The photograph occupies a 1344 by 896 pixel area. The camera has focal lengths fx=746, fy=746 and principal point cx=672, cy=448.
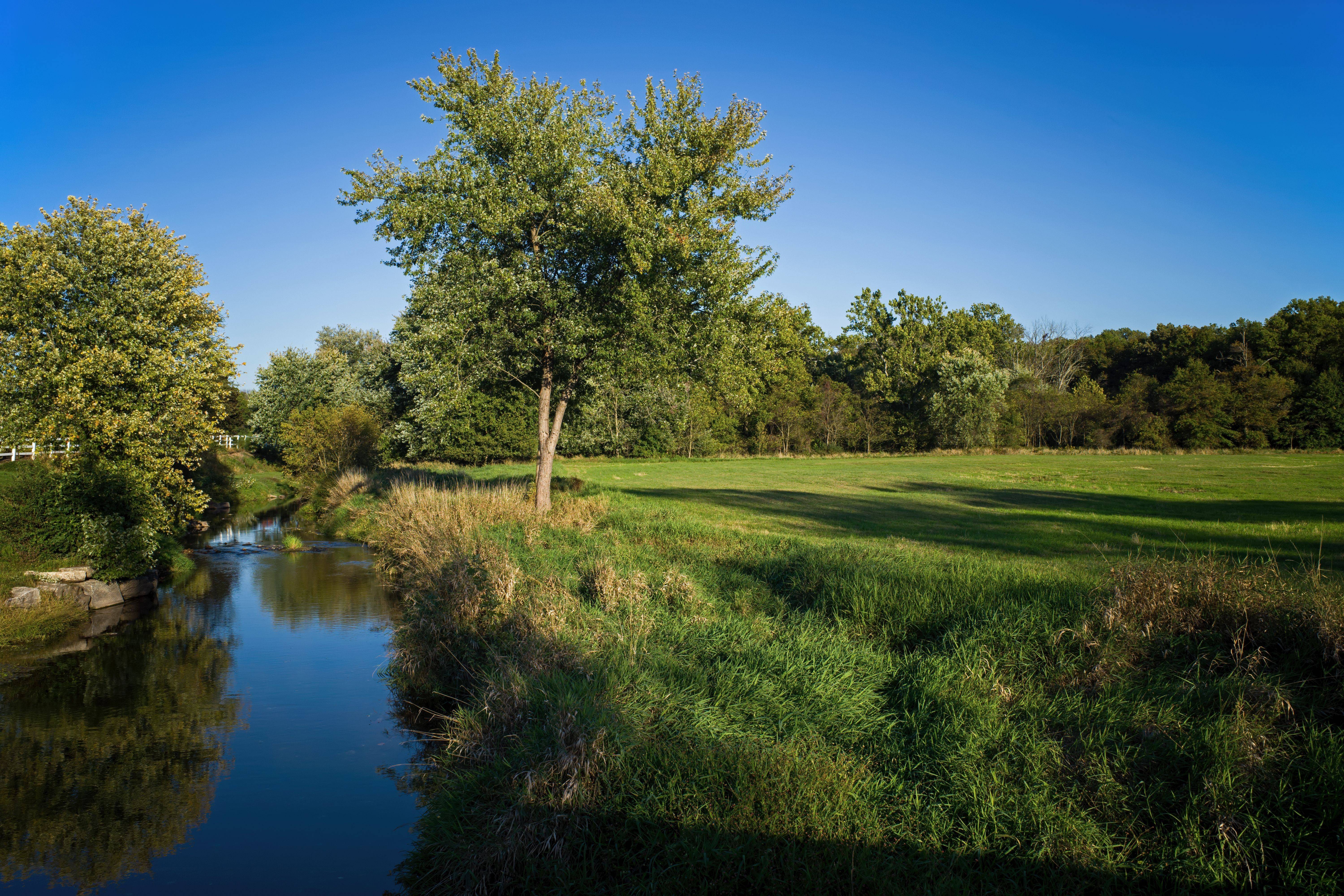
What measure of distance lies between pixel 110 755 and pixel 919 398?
7475cm

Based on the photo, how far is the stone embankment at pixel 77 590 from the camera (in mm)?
13898

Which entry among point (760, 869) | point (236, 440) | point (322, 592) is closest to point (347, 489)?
point (322, 592)

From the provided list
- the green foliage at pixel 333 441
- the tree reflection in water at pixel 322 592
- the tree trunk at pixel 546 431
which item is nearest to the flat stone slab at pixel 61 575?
the tree reflection in water at pixel 322 592

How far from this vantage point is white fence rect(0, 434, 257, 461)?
19000 mm

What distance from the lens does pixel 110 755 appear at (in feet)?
28.3

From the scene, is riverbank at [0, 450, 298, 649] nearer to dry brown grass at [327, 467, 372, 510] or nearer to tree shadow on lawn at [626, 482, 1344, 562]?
dry brown grass at [327, 467, 372, 510]

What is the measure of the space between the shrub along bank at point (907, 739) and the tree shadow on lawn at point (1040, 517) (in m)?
4.23

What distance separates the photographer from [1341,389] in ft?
193

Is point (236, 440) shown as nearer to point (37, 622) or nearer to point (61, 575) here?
point (61, 575)

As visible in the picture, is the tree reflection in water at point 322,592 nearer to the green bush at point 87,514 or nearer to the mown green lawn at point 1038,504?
the green bush at point 87,514

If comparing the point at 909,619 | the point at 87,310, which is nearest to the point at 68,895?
the point at 909,619

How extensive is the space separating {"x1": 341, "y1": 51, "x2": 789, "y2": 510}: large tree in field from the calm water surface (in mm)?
6674

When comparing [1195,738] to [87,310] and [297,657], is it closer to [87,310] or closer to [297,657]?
[297,657]

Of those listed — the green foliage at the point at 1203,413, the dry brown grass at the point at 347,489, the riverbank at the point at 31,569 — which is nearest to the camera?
the riverbank at the point at 31,569
